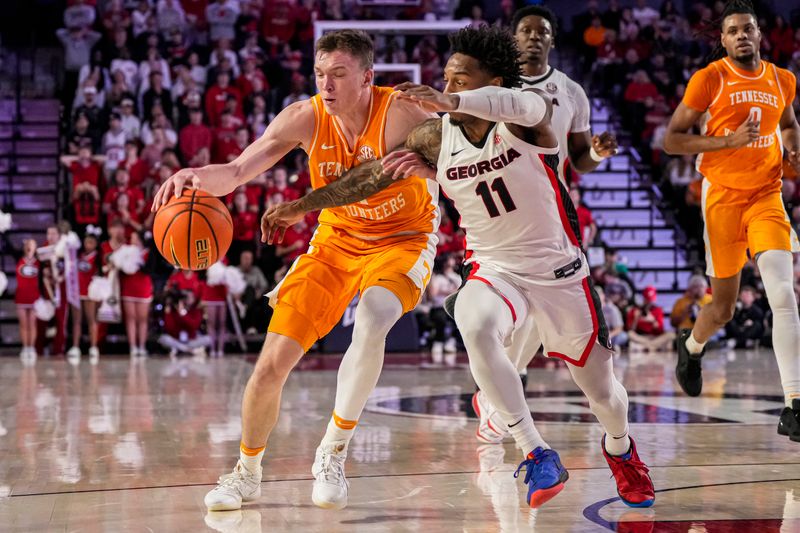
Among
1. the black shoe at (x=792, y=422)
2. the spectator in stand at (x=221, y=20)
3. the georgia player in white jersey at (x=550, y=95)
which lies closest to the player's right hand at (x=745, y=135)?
the georgia player in white jersey at (x=550, y=95)

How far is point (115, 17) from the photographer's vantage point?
16.0 metres

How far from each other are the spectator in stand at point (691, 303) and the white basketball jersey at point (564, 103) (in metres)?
7.98

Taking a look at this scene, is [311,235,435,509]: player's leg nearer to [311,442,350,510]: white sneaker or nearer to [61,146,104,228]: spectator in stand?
[311,442,350,510]: white sneaker

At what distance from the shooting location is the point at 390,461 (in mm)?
4988

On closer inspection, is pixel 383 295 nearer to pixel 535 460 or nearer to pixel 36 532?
pixel 535 460

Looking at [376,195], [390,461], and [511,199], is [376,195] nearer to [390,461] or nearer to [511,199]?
[511,199]

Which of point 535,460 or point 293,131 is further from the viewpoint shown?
point 293,131

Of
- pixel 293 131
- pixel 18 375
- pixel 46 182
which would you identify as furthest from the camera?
pixel 46 182

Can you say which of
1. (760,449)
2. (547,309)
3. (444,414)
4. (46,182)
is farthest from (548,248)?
(46,182)

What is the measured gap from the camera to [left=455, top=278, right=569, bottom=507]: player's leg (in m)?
3.74

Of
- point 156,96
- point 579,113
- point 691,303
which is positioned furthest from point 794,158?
point 156,96

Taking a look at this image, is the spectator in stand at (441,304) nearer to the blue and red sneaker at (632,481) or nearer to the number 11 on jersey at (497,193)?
the blue and red sneaker at (632,481)

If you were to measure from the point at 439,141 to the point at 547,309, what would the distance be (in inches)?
29.8

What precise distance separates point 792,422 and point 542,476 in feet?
6.04
